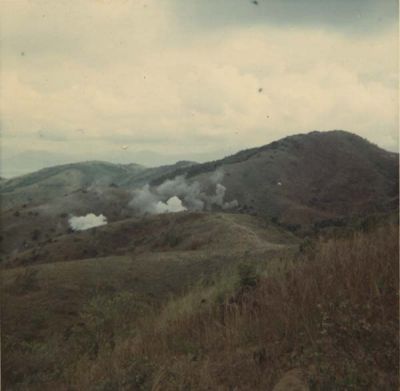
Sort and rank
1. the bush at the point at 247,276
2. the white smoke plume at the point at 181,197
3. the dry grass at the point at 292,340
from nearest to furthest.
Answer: the dry grass at the point at 292,340, the bush at the point at 247,276, the white smoke plume at the point at 181,197

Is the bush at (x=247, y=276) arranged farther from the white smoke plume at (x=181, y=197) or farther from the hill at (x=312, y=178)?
the white smoke plume at (x=181, y=197)

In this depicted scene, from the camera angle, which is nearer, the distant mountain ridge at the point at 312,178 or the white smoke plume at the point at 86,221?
the white smoke plume at the point at 86,221

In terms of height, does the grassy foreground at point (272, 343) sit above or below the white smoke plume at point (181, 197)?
above

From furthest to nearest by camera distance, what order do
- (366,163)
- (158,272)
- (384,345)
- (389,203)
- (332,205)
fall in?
(366,163), (332,205), (389,203), (158,272), (384,345)

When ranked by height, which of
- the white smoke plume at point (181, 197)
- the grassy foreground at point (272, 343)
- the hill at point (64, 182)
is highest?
the hill at point (64, 182)

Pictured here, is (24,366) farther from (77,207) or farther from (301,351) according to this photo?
(77,207)

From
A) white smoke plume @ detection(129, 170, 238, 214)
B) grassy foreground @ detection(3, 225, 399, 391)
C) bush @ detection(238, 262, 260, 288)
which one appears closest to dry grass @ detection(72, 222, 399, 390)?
grassy foreground @ detection(3, 225, 399, 391)

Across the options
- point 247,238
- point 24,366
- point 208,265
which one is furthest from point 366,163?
point 24,366

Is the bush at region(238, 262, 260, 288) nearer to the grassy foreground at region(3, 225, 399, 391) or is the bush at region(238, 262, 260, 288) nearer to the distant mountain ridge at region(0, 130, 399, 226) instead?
the grassy foreground at region(3, 225, 399, 391)

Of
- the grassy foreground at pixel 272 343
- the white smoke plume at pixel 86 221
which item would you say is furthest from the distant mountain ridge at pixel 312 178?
the grassy foreground at pixel 272 343
